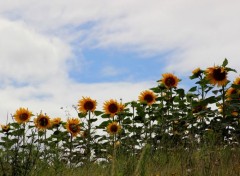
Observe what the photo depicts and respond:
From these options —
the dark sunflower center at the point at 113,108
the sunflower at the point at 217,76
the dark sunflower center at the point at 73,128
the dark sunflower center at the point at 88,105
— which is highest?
the sunflower at the point at 217,76

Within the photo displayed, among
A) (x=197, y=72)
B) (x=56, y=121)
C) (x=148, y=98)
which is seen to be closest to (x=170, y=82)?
(x=197, y=72)

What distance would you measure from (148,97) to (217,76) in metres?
Answer: 1.81

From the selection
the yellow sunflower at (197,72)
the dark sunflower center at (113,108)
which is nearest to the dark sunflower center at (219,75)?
the yellow sunflower at (197,72)

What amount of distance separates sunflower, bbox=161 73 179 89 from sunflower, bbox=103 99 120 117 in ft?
3.31

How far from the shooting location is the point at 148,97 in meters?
8.72

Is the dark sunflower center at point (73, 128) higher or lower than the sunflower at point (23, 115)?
lower

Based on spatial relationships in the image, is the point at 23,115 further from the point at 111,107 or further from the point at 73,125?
the point at 111,107

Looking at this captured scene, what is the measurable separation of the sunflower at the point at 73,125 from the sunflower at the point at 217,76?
9.24 ft

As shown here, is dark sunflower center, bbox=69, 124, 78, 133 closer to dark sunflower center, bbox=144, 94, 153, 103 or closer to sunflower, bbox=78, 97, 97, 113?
sunflower, bbox=78, 97, 97, 113

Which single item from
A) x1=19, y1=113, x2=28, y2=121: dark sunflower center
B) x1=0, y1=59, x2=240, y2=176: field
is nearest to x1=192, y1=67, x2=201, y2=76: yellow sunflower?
x1=0, y1=59, x2=240, y2=176: field

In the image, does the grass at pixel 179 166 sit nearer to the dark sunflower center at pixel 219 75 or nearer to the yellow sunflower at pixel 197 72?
the dark sunflower center at pixel 219 75

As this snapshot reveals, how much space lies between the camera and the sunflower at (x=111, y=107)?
28.0ft

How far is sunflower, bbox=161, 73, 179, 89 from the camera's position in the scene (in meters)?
8.27

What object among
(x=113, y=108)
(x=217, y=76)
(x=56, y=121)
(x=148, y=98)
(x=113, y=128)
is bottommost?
(x=113, y=128)
